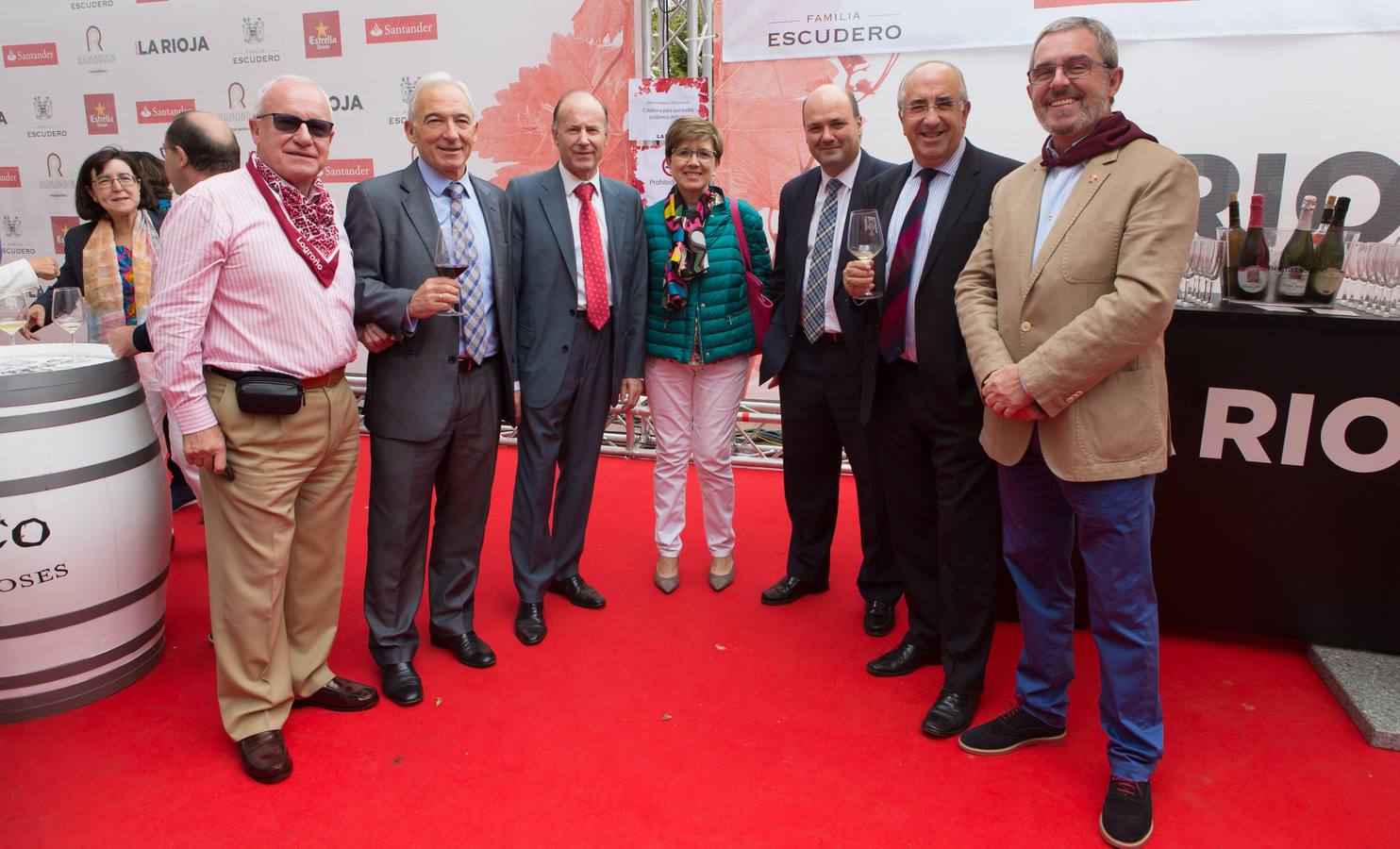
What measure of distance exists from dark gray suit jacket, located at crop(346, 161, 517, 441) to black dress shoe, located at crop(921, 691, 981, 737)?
1684 mm

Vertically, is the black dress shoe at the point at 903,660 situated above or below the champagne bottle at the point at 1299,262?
below

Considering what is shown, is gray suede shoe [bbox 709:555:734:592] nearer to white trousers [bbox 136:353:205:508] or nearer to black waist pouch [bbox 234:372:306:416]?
black waist pouch [bbox 234:372:306:416]

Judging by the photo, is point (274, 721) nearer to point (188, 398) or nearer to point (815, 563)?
point (188, 398)

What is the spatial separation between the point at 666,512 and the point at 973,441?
1.48m

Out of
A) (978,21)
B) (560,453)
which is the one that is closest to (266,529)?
(560,453)

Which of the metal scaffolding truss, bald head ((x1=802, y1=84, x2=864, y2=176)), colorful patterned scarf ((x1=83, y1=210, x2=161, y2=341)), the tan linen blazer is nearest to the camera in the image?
the tan linen blazer

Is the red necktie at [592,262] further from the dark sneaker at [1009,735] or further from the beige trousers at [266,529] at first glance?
the dark sneaker at [1009,735]

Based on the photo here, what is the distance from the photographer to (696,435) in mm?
3570

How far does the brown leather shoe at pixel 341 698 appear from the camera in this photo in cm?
270

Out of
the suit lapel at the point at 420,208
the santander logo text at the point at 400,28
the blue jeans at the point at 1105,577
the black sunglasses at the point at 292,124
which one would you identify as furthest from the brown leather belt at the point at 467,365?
the santander logo text at the point at 400,28

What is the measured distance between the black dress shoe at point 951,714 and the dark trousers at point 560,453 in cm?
144

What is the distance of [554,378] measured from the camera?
3098mm

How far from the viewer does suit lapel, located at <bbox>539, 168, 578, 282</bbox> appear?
10.0ft

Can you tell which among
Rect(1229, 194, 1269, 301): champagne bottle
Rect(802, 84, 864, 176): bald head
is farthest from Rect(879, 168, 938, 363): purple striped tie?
Rect(1229, 194, 1269, 301): champagne bottle
